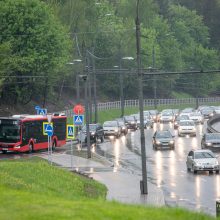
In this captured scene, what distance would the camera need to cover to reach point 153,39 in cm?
13912

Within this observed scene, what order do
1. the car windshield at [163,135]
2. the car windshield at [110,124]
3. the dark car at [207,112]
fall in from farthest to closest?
the dark car at [207,112], the car windshield at [110,124], the car windshield at [163,135]

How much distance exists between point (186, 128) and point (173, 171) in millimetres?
32653

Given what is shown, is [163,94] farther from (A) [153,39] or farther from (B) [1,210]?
(B) [1,210]

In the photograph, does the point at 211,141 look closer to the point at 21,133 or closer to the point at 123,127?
the point at 21,133

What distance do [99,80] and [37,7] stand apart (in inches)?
1680

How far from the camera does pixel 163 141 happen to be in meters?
67.6

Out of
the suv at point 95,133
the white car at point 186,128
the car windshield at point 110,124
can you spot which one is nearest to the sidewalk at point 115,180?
the suv at point 95,133

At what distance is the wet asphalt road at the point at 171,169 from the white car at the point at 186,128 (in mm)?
1274

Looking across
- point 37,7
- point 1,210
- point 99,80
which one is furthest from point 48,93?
point 1,210

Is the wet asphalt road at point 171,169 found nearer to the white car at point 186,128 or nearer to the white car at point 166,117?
the white car at point 186,128

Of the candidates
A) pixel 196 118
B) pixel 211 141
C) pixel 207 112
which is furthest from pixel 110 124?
pixel 207 112

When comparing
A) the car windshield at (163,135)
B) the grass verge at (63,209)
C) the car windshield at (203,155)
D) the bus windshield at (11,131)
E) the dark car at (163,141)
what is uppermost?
the grass verge at (63,209)

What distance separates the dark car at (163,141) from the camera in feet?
221

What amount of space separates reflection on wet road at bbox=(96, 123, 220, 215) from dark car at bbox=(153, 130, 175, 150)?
2.06ft
